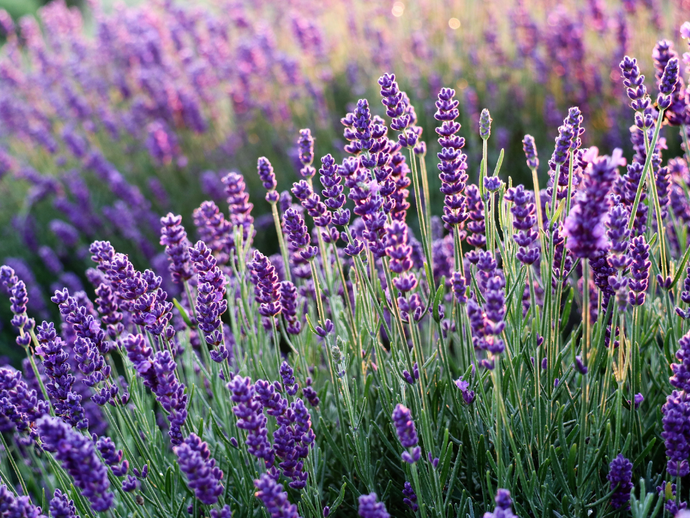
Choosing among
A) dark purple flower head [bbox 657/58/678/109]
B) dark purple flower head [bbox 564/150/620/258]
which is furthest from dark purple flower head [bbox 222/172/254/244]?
dark purple flower head [bbox 657/58/678/109]

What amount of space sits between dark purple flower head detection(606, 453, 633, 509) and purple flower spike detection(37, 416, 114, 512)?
127 cm

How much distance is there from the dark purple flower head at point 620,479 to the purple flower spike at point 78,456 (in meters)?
1.27

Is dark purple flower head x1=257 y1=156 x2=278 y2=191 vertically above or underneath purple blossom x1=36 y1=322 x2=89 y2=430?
above

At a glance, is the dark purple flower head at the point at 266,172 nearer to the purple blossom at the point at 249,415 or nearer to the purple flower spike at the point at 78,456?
the purple blossom at the point at 249,415

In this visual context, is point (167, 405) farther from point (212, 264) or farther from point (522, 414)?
point (522, 414)

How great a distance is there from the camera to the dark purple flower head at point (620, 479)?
5.45 ft

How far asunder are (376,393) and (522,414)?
0.71 m

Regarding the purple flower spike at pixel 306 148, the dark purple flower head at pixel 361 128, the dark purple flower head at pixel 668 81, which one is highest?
the dark purple flower head at pixel 668 81

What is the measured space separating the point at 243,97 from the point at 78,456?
535 centimetres

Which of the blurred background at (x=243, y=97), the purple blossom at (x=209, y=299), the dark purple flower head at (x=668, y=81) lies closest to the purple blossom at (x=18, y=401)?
the purple blossom at (x=209, y=299)

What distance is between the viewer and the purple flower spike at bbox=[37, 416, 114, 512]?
3.96ft

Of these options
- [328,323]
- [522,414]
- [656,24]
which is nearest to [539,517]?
[522,414]

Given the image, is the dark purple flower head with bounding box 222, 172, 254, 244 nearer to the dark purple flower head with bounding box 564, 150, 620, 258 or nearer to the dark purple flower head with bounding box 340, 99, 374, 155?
the dark purple flower head with bounding box 340, 99, 374, 155

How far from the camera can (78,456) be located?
1229 mm
